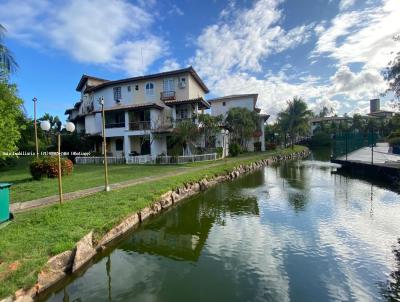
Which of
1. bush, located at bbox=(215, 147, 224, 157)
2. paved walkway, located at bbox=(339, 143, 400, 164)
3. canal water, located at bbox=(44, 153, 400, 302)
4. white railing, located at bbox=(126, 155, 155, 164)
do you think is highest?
bush, located at bbox=(215, 147, 224, 157)

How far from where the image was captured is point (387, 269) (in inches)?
279

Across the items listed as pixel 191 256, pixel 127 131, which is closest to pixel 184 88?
pixel 127 131

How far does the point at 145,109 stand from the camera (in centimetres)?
3092

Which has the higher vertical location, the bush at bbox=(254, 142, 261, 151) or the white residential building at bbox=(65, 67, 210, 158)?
the white residential building at bbox=(65, 67, 210, 158)

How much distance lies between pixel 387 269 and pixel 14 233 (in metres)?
9.80

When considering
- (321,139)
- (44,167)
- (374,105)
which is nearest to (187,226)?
(44,167)

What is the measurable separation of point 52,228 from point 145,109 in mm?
24080

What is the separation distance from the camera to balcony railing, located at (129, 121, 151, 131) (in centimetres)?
3083

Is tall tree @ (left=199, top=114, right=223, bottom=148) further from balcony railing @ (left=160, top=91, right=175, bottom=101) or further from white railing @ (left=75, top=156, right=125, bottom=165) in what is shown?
white railing @ (left=75, top=156, right=125, bottom=165)

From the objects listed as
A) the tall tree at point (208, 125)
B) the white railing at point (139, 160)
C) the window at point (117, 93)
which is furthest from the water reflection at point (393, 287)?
the window at point (117, 93)

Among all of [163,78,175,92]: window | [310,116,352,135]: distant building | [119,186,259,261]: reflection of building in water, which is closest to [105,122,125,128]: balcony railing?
[163,78,175,92]: window

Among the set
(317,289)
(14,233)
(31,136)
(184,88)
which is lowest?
(317,289)

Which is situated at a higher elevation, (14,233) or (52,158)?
(52,158)

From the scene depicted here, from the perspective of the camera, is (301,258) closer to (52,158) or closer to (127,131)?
(52,158)
